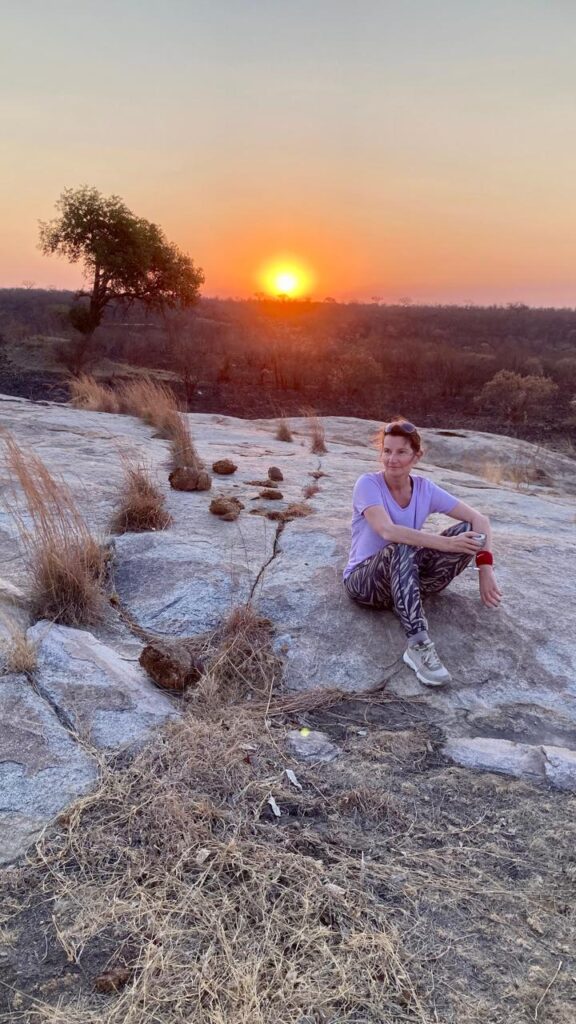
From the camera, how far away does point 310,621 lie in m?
3.59

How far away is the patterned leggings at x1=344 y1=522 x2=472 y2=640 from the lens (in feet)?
10.9

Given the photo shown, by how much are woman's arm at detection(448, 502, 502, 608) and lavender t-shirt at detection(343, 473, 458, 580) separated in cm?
7

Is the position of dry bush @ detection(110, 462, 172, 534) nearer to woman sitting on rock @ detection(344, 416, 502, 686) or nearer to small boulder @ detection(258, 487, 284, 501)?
small boulder @ detection(258, 487, 284, 501)

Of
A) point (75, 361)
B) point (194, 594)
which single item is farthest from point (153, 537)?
point (75, 361)

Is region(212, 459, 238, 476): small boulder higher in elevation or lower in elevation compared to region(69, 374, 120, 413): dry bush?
higher

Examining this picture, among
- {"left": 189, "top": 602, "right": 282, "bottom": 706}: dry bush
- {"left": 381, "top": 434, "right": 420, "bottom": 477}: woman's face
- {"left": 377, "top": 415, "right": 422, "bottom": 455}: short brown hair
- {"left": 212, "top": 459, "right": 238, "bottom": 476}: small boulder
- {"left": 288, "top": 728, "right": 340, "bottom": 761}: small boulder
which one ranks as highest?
{"left": 377, "top": 415, "right": 422, "bottom": 455}: short brown hair

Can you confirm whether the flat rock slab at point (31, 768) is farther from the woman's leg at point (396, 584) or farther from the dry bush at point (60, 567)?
the woman's leg at point (396, 584)

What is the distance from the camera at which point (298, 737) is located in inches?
110

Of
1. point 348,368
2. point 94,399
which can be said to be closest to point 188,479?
point 94,399

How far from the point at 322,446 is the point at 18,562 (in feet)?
16.7

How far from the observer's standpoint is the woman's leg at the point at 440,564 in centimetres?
354

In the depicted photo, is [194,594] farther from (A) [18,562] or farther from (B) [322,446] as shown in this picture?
(B) [322,446]

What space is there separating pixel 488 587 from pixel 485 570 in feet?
0.31

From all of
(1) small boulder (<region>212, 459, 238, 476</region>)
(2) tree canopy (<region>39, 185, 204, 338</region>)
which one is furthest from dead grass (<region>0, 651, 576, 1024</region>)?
(2) tree canopy (<region>39, 185, 204, 338</region>)
